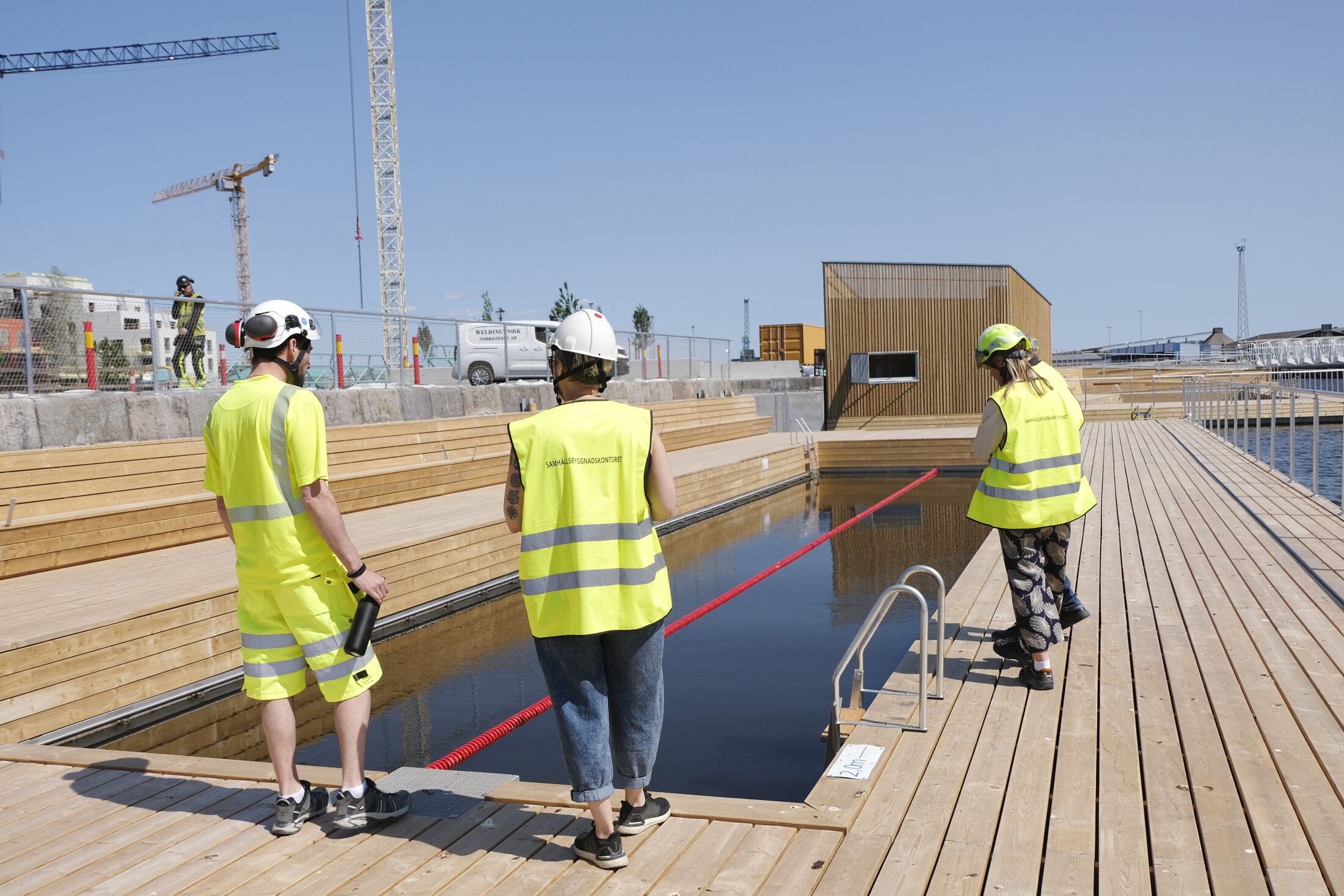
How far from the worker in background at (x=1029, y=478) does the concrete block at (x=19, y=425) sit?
7192 millimetres

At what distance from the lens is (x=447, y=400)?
13.4m

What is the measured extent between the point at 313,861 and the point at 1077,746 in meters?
2.59

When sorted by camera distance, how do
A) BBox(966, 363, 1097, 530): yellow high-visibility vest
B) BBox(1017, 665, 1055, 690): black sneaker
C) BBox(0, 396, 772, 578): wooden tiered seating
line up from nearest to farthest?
BBox(966, 363, 1097, 530): yellow high-visibility vest
BBox(1017, 665, 1055, 690): black sneaker
BBox(0, 396, 772, 578): wooden tiered seating

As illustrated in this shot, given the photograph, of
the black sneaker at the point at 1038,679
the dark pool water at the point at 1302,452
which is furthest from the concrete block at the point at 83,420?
the dark pool water at the point at 1302,452

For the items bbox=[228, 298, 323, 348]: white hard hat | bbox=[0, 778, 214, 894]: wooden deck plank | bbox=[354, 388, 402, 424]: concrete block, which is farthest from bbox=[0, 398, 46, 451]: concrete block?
bbox=[228, 298, 323, 348]: white hard hat

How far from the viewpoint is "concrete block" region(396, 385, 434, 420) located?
40.9 ft

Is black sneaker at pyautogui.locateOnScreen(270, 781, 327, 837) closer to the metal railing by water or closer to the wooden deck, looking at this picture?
the wooden deck

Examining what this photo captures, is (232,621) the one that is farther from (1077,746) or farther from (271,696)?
(1077,746)

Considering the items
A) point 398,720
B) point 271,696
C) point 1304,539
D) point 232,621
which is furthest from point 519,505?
point 1304,539

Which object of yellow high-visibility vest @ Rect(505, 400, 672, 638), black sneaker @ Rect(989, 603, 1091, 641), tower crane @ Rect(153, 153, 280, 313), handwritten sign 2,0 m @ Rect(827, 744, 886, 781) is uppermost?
tower crane @ Rect(153, 153, 280, 313)

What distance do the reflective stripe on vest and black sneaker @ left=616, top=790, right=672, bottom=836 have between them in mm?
1305

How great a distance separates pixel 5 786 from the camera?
11.4ft

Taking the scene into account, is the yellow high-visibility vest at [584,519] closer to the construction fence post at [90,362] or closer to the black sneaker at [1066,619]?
the black sneaker at [1066,619]

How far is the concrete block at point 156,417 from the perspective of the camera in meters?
8.85
